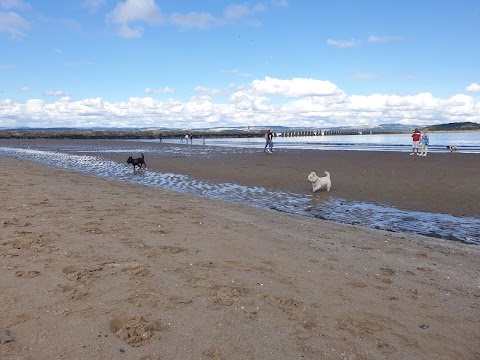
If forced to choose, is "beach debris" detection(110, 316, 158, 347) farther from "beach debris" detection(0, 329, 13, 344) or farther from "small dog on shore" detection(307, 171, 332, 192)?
"small dog on shore" detection(307, 171, 332, 192)

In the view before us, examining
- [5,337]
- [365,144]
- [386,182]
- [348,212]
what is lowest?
[348,212]

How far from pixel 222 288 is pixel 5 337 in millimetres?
2050

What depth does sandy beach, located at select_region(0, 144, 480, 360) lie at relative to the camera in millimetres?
3123

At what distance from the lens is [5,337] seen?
9.79 ft

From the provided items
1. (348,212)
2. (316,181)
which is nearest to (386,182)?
(316,181)

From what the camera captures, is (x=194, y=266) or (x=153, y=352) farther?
(x=194, y=266)

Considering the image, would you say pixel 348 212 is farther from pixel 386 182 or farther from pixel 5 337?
pixel 5 337

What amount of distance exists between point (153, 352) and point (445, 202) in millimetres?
11057

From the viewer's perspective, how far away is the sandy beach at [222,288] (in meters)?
3.12

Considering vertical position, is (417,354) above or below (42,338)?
below

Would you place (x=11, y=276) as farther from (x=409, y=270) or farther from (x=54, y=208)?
(x=409, y=270)

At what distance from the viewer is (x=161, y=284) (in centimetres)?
421

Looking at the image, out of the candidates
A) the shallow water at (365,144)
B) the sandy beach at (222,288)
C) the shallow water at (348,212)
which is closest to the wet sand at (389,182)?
the shallow water at (348,212)

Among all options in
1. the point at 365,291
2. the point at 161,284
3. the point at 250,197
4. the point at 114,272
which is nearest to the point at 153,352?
the point at 161,284
